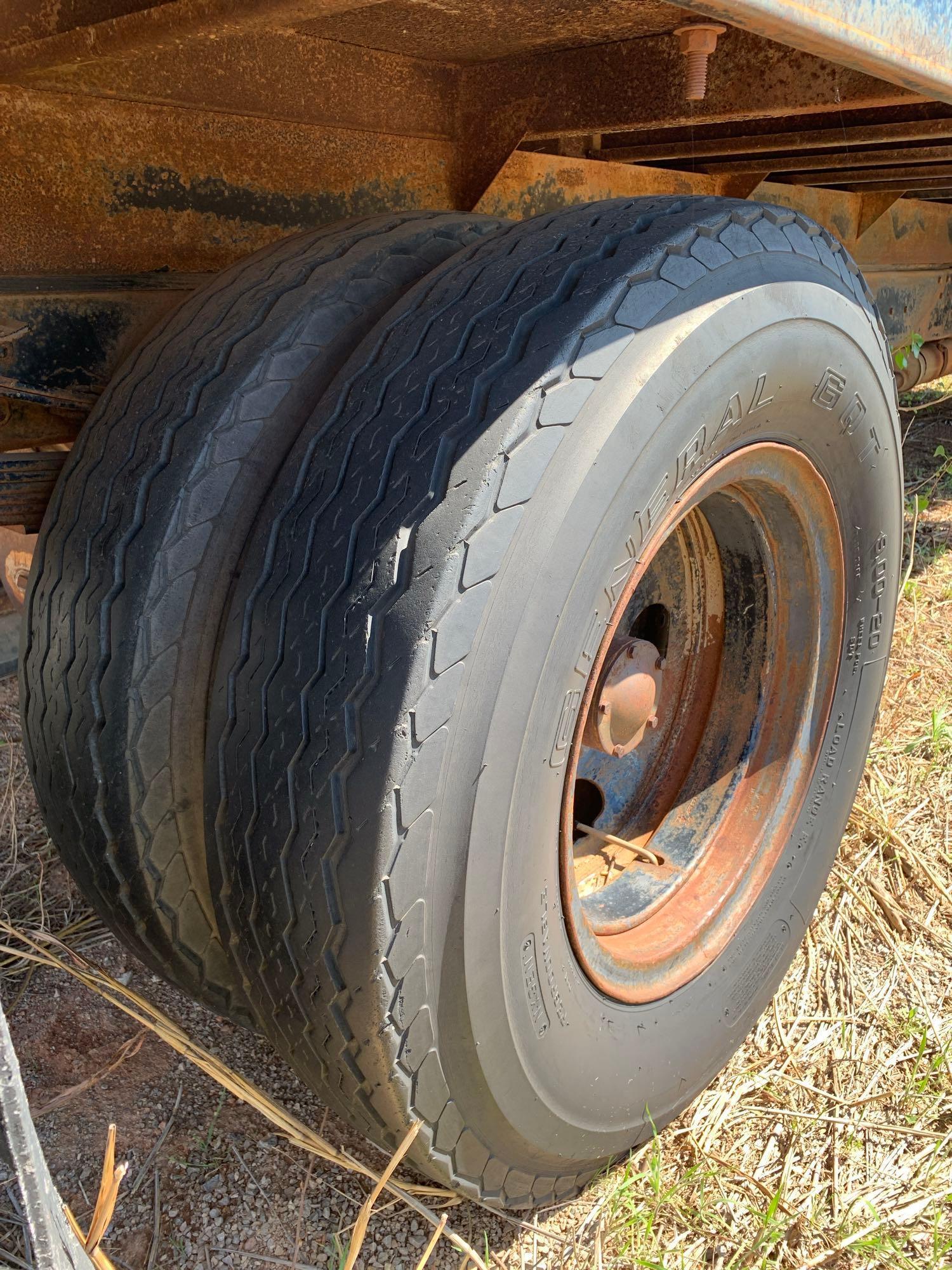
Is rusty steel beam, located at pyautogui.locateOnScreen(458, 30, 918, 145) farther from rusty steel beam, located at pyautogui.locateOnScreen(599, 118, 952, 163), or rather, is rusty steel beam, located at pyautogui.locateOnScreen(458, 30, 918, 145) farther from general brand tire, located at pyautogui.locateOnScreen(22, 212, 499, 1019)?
general brand tire, located at pyautogui.locateOnScreen(22, 212, 499, 1019)

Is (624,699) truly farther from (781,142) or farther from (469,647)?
(781,142)

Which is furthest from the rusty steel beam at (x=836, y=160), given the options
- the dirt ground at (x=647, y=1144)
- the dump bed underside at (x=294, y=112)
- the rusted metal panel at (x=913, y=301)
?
the dirt ground at (x=647, y=1144)

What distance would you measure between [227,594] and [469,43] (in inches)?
46.2

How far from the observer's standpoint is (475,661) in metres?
1.17

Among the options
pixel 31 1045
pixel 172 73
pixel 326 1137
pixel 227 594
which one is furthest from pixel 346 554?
pixel 31 1045

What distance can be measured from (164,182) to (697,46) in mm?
911

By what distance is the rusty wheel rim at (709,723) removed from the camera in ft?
5.90

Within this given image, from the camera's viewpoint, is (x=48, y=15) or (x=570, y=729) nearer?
(x=570, y=729)

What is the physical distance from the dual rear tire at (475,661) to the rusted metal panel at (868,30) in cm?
30

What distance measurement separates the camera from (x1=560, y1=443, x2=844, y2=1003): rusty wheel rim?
5.90 ft

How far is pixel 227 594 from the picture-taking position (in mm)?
1431

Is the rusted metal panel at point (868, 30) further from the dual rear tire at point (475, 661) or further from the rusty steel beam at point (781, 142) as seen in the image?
the rusty steel beam at point (781, 142)

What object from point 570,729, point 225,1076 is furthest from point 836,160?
point 225,1076

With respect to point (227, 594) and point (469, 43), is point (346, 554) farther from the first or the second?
point (469, 43)
